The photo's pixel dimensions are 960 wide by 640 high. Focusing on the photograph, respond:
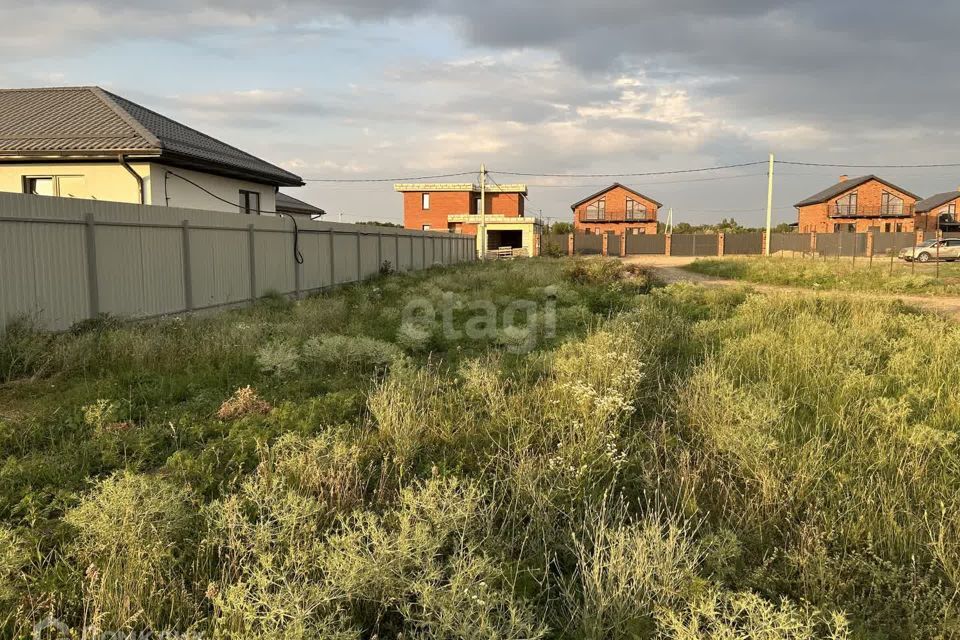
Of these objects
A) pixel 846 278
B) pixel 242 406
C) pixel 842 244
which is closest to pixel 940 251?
pixel 842 244

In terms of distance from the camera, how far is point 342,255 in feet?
52.7

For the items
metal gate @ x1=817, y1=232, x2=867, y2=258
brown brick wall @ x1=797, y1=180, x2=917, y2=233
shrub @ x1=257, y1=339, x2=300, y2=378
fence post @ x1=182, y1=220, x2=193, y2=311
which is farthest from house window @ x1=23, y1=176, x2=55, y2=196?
brown brick wall @ x1=797, y1=180, x2=917, y2=233

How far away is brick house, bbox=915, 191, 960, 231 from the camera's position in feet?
191

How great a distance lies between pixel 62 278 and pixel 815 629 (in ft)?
26.3

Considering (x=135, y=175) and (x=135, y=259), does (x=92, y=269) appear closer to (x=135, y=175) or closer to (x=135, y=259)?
(x=135, y=259)

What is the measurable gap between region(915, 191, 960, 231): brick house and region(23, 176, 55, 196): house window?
6884 cm

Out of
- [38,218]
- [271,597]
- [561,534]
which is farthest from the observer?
[38,218]

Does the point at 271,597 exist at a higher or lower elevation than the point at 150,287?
lower

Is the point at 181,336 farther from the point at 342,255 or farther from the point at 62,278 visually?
the point at 342,255

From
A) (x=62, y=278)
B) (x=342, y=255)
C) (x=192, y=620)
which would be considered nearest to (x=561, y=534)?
(x=192, y=620)

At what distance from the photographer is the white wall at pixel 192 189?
1434 centimetres

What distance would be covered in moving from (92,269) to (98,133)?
28.9ft

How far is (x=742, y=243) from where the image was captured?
47.6m

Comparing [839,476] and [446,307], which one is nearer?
[839,476]
